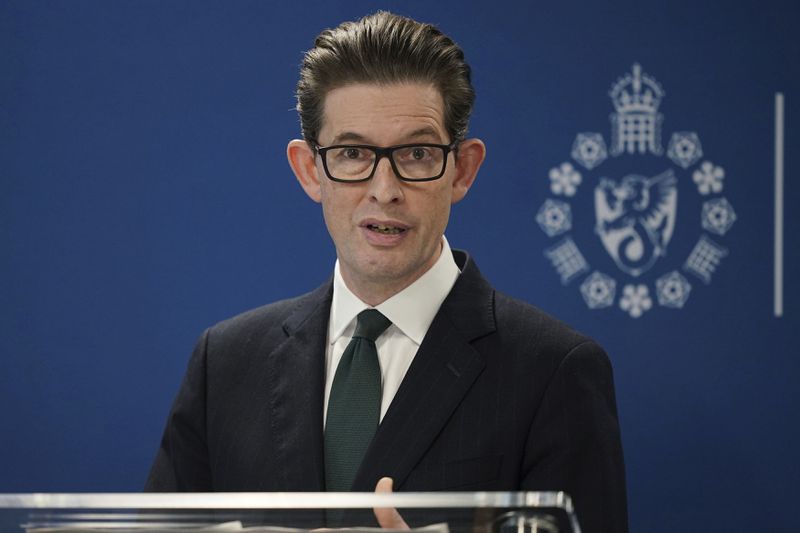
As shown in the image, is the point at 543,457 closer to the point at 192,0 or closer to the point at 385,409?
the point at 385,409

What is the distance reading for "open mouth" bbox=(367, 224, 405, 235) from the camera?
143 centimetres

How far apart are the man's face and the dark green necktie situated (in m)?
0.08

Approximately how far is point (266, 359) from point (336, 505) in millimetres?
786

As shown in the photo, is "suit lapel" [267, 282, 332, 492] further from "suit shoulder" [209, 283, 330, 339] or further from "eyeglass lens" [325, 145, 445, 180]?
"eyeglass lens" [325, 145, 445, 180]

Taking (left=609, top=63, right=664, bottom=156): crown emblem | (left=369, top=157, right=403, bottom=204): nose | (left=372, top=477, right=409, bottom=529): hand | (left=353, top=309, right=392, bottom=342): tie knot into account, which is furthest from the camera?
(left=609, top=63, right=664, bottom=156): crown emblem

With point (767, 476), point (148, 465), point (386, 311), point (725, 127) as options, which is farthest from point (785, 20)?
point (148, 465)

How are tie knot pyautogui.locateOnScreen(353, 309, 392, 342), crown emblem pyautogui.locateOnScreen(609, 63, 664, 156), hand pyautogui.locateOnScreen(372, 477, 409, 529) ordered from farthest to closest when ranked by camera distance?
crown emblem pyautogui.locateOnScreen(609, 63, 664, 156) → tie knot pyautogui.locateOnScreen(353, 309, 392, 342) → hand pyautogui.locateOnScreen(372, 477, 409, 529)

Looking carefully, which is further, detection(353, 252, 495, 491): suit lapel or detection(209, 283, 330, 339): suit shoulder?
detection(209, 283, 330, 339): suit shoulder

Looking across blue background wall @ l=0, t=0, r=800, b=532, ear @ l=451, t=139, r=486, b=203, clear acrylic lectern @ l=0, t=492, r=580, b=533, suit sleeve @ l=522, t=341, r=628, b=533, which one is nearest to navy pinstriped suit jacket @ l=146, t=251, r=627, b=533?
suit sleeve @ l=522, t=341, r=628, b=533

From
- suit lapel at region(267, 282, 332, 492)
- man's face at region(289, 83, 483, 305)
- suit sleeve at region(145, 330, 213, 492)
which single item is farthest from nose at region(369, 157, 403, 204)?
suit sleeve at region(145, 330, 213, 492)

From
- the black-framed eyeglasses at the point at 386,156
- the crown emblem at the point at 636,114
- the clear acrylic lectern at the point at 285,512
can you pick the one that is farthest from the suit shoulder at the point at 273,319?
the crown emblem at the point at 636,114

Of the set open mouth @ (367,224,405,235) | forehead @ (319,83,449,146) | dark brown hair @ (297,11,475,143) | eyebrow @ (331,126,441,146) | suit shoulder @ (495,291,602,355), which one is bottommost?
suit shoulder @ (495,291,602,355)

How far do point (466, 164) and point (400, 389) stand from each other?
340mm

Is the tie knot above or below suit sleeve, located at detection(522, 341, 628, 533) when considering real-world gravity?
above
